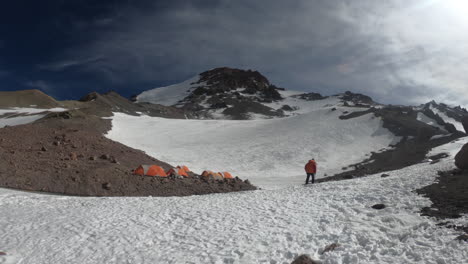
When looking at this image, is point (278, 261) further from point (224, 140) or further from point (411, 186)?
point (224, 140)

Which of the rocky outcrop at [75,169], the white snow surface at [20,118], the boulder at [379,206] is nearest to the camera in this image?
the boulder at [379,206]

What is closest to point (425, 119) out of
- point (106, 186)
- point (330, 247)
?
point (330, 247)

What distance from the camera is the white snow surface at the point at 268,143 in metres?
28.9

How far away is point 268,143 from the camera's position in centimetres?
3659

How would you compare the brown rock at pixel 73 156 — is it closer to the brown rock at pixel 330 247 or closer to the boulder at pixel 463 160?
the brown rock at pixel 330 247

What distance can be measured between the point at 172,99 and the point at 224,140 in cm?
14286

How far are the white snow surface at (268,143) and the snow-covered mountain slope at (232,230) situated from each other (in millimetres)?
11575

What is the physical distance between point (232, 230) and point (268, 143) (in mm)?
28228

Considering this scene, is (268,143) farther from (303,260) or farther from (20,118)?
(20,118)

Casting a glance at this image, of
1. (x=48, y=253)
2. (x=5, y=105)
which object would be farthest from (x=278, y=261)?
(x=5, y=105)

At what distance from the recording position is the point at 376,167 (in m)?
26.6

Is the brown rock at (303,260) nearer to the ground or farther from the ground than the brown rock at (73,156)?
nearer to the ground

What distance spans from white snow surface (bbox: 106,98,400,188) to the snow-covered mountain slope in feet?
38.0

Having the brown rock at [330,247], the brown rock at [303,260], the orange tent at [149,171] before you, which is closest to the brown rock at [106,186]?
the orange tent at [149,171]
